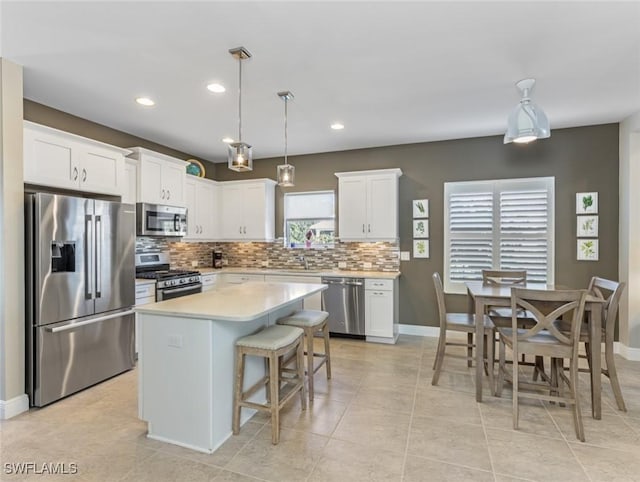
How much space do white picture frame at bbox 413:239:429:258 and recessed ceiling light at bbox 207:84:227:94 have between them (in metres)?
3.17

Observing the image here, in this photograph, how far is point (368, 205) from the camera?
4801 mm

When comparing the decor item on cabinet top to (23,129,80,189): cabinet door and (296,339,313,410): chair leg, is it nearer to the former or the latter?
(23,129,80,189): cabinet door

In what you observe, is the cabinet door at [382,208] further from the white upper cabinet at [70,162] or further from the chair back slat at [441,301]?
the white upper cabinet at [70,162]

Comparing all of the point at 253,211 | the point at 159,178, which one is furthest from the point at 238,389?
the point at 253,211

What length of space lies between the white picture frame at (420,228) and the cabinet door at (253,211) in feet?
7.52

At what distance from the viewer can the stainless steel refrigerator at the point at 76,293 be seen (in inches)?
108

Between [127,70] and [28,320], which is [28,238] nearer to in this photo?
[28,320]

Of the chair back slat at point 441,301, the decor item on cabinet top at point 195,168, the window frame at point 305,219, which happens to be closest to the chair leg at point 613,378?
the chair back slat at point 441,301

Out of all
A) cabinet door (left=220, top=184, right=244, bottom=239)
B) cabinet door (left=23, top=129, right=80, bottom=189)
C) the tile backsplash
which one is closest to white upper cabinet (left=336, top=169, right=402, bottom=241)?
the tile backsplash

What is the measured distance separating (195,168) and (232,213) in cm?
90

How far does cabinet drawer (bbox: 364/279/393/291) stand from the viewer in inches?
175

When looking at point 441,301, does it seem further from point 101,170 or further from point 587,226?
point 101,170

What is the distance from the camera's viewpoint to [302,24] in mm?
2158

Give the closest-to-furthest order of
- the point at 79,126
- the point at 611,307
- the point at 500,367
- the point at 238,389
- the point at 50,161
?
the point at 238,389, the point at 611,307, the point at 500,367, the point at 50,161, the point at 79,126
